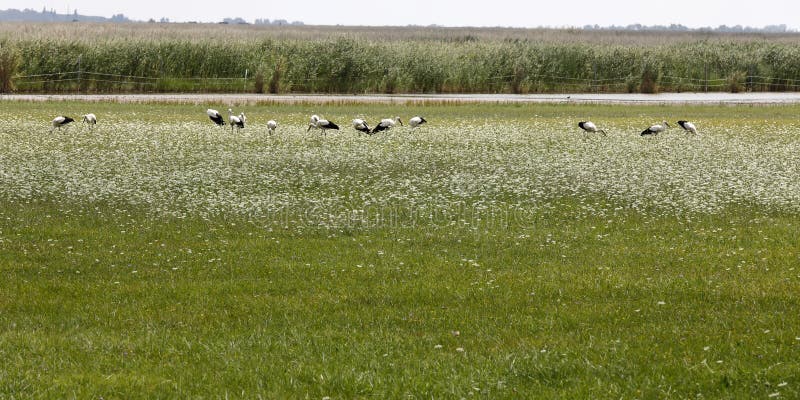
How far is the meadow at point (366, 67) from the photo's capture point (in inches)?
2192

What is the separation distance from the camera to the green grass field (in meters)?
9.57

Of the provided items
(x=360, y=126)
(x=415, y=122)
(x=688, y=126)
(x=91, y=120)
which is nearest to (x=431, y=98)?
(x=415, y=122)

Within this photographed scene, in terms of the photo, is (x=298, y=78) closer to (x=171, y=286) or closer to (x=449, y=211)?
(x=449, y=211)

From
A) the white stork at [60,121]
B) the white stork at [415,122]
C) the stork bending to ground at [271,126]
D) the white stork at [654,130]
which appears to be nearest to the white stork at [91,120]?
the white stork at [60,121]

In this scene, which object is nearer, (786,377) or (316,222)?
(786,377)

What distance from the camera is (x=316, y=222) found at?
58.8 ft

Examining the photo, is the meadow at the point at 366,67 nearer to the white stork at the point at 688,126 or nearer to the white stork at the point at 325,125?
the white stork at the point at 325,125

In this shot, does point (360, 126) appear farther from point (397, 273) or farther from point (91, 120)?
point (397, 273)

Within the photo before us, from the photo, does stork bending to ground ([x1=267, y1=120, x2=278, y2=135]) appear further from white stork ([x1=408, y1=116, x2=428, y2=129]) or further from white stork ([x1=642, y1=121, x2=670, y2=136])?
white stork ([x1=642, y1=121, x2=670, y2=136])

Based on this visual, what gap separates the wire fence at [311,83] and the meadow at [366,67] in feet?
0.23

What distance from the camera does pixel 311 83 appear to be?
58.6 meters

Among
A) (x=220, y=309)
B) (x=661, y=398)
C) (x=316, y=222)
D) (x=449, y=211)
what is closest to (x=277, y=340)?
(x=220, y=309)

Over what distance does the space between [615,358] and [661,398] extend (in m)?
1.10

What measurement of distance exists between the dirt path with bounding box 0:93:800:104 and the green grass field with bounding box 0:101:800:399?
20048 mm
